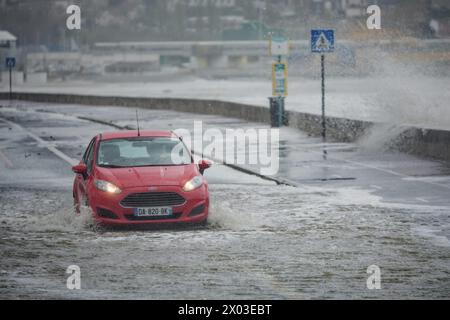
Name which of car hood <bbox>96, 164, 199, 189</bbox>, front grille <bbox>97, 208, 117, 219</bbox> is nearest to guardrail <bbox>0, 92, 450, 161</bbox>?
car hood <bbox>96, 164, 199, 189</bbox>

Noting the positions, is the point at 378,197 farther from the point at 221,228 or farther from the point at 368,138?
the point at 368,138

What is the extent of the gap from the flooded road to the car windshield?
3.23 feet

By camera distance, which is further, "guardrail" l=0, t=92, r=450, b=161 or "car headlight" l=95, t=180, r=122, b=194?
"guardrail" l=0, t=92, r=450, b=161

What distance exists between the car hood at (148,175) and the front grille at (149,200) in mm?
159

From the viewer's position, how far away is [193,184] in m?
16.6

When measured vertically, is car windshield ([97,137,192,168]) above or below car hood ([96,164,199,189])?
above

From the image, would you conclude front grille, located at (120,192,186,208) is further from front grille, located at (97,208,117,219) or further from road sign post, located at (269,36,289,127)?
road sign post, located at (269,36,289,127)

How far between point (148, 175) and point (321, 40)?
18.0 metres

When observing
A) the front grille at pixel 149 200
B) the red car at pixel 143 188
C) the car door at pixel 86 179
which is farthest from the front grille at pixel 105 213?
the car door at pixel 86 179

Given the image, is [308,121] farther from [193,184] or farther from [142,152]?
[193,184]

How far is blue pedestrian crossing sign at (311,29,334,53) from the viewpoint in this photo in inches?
1329

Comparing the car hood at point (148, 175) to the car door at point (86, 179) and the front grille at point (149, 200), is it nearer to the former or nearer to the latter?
the front grille at point (149, 200)

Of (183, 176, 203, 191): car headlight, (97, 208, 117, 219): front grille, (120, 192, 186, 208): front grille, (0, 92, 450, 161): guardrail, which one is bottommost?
(0, 92, 450, 161): guardrail

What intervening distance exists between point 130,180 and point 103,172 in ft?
1.93
